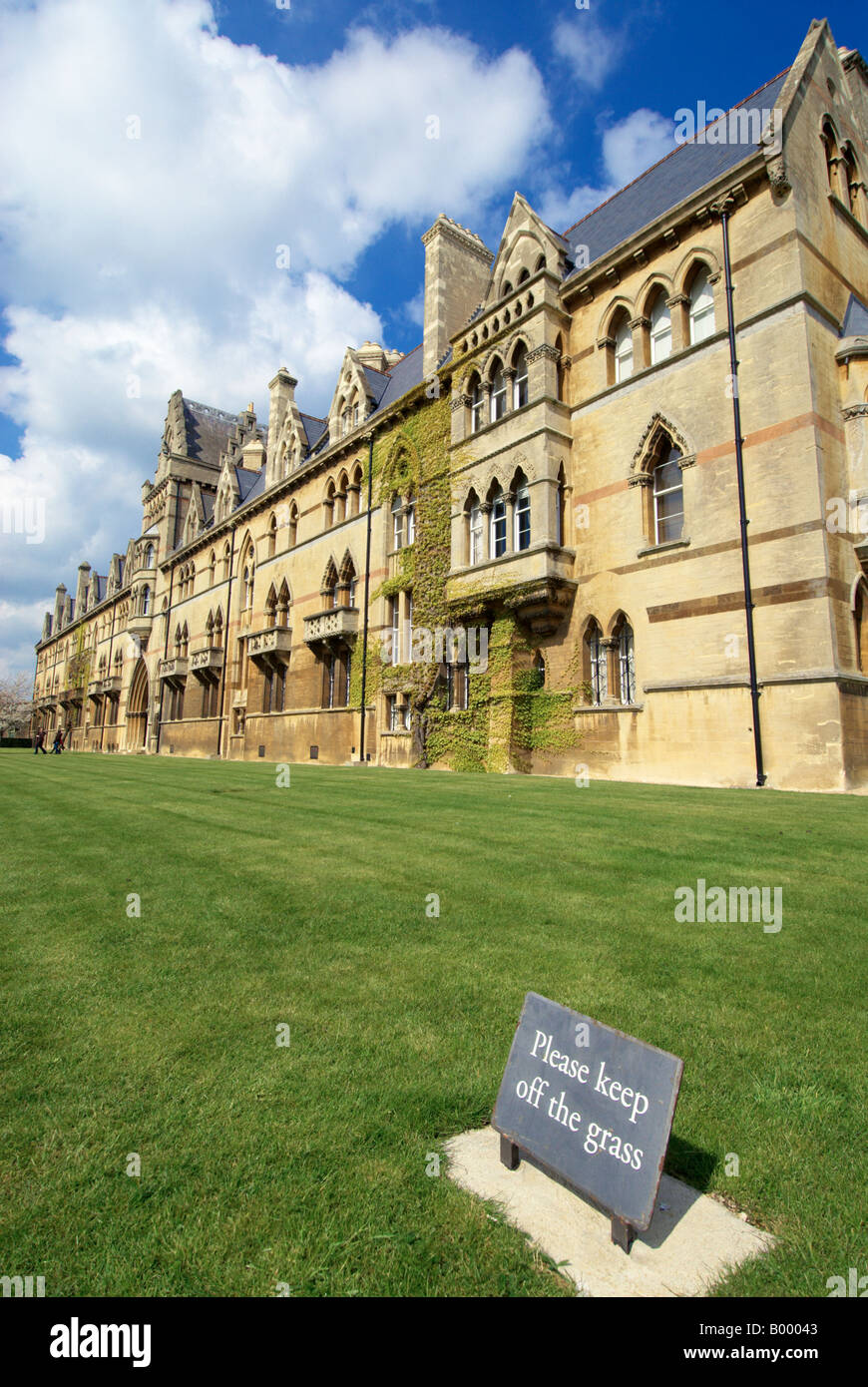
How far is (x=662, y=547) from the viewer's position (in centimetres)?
1752

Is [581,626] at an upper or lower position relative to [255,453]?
lower

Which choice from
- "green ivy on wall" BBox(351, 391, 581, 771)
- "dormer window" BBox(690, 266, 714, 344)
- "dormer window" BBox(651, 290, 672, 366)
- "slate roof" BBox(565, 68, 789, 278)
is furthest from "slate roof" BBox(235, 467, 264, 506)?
"dormer window" BBox(690, 266, 714, 344)

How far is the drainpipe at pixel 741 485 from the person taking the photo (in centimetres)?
1535

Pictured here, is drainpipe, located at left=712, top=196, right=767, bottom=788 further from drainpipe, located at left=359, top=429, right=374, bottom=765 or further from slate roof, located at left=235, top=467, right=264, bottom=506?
slate roof, located at left=235, top=467, right=264, bottom=506

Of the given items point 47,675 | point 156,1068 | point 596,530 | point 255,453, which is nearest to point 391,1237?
point 156,1068

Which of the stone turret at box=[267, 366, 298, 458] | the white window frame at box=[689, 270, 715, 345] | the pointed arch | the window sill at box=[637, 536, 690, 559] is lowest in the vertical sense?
the window sill at box=[637, 536, 690, 559]

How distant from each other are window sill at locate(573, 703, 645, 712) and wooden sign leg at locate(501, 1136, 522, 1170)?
16.2m

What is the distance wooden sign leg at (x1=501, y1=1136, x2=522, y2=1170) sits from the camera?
8.04 ft

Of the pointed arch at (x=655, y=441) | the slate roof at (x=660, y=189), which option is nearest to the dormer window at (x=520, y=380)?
the slate roof at (x=660, y=189)

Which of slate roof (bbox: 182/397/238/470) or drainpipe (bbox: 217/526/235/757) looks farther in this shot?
slate roof (bbox: 182/397/238/470)

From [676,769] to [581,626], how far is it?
4981 mm

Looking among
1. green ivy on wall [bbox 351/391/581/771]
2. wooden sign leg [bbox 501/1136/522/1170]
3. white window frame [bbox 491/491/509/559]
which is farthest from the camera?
white window frame [bbox 491/491/509/559]

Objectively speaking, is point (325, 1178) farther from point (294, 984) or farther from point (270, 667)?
point (270, 667)

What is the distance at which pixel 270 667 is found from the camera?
36.3 m
